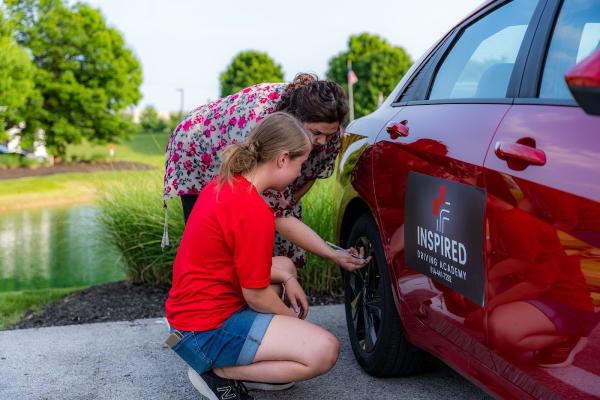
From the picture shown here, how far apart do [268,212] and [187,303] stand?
1.66 feet

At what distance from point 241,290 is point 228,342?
21 centimetres

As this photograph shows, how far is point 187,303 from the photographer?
282cm

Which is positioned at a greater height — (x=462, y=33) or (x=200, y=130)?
(x=462, y=33)

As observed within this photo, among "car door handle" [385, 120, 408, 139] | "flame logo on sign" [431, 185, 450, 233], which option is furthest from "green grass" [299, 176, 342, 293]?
"flame logo on sign" [431, 185, 450, 233]

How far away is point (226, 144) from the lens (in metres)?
3.69

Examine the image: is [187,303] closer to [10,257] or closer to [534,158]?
[534,158]

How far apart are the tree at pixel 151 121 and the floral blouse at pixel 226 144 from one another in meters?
58.9

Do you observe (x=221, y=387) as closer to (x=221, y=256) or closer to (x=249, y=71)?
(x=221, y=256)

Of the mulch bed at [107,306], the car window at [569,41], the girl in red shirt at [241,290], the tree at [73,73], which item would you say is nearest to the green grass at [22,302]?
the mulch bed at [107,306]

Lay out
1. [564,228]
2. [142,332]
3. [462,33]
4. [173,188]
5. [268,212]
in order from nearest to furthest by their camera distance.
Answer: [564,228] < [268,212] < [462,33] < [173,188] < [142,332]

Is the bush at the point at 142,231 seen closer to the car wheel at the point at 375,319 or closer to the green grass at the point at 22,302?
the green grass at the point at 22,302

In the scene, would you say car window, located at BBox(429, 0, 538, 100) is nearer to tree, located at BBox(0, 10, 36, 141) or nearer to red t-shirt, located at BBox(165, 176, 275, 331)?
red t-shirt, located at BBox(165, 176, 275, 331)

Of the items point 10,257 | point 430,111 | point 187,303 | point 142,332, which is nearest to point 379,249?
point 430,111

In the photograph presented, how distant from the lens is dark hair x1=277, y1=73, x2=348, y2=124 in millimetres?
3084
